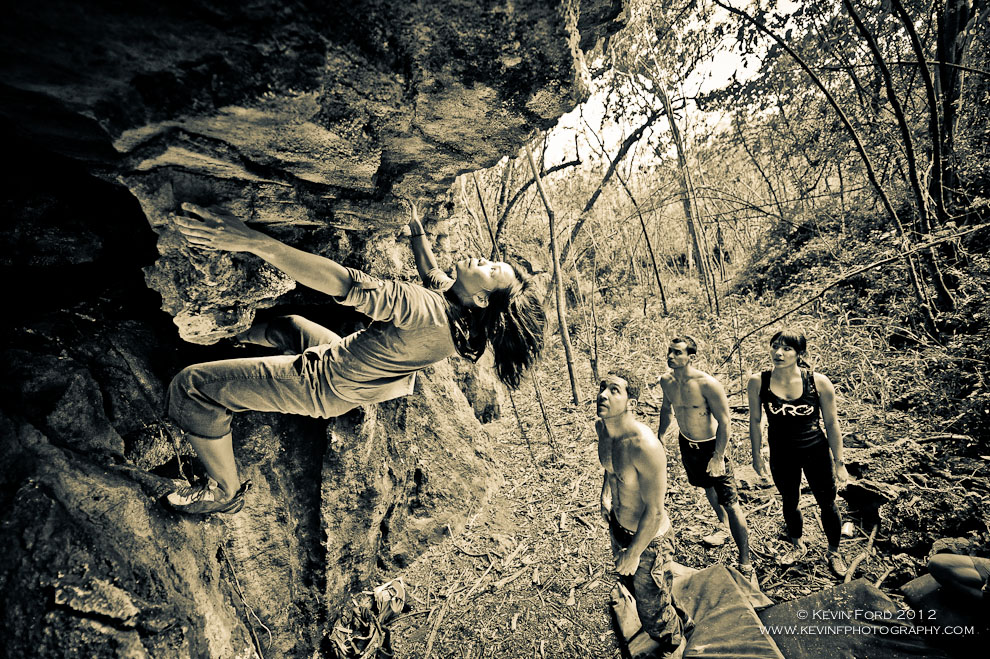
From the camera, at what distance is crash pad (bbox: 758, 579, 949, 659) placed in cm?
211

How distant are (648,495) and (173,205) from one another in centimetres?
249

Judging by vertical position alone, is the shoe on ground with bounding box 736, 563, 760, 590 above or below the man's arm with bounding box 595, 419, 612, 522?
below

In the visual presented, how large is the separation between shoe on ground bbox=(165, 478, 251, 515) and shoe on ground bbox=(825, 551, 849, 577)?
4.08 metres

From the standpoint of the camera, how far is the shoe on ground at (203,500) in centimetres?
188

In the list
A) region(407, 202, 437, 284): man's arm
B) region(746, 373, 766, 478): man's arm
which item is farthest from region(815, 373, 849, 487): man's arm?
region(407, 202, 437, 284): man's arm

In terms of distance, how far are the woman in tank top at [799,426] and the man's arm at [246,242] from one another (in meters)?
2.95

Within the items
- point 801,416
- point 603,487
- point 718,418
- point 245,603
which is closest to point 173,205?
point 245,603

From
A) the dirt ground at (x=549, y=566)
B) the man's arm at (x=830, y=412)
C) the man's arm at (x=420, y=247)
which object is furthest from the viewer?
the dirt ground at (x=549, y=566)

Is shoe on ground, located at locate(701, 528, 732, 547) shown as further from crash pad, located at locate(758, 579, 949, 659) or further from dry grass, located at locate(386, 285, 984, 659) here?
crash pad, located at locate(758, 579, 949, 659)

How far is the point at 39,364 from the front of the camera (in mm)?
1702

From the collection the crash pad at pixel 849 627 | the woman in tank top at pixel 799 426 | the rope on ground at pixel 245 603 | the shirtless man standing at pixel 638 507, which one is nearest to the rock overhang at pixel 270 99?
the rope on ground at pixel 245 603

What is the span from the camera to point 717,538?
3605 millimetres

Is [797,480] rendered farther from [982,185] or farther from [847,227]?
[847,227]

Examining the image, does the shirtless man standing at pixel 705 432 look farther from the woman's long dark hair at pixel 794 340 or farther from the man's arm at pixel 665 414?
the woman's long dark hair at pixel 794 340
